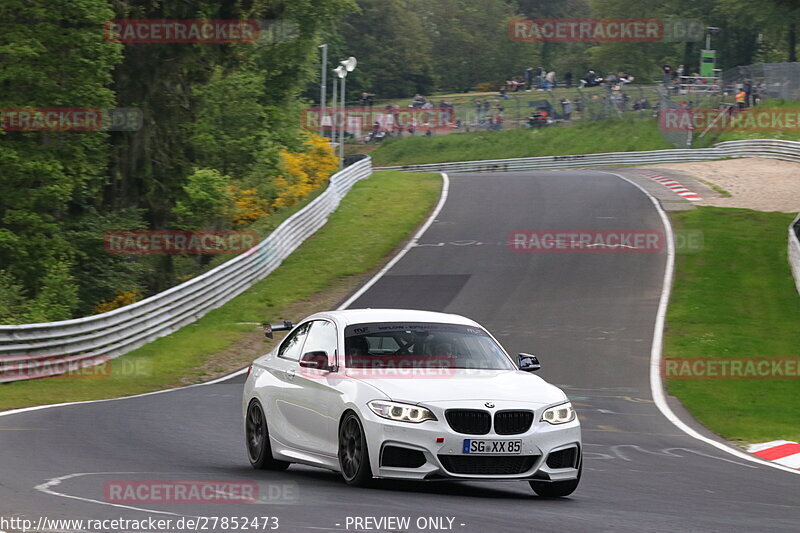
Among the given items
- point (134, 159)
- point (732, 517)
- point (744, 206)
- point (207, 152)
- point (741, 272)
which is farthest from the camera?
point (744, 206)

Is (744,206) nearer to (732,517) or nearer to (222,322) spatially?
(222,322)

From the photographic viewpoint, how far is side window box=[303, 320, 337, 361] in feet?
34.3

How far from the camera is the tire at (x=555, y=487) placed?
31.2ft

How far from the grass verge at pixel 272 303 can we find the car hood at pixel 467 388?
1019 centimetres

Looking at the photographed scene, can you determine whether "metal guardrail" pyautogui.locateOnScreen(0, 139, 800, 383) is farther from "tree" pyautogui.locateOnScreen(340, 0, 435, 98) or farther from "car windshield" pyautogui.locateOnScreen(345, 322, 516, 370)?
"tree" pyautogui.locateOnScreen(340, 0, 435, 98)

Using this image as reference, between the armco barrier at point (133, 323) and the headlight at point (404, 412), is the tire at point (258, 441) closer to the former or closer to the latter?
the headlight at point (404, 412)

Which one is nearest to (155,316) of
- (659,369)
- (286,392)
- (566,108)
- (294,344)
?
(659,369)

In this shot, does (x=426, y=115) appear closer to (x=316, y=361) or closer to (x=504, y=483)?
(x=504, y=483)

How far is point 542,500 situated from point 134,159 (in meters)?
28.4

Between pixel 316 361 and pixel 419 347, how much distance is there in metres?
0.87

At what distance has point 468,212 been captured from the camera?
4406 centimetres

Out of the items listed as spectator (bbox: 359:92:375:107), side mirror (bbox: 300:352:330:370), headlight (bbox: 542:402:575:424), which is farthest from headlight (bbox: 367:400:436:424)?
spectator (bbox: 359:92:375:107)

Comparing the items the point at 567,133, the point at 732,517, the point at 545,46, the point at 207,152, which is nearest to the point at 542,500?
the point at 732,517

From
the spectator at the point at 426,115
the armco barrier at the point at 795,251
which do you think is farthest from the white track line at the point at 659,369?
the spectator at the point at 426,115
